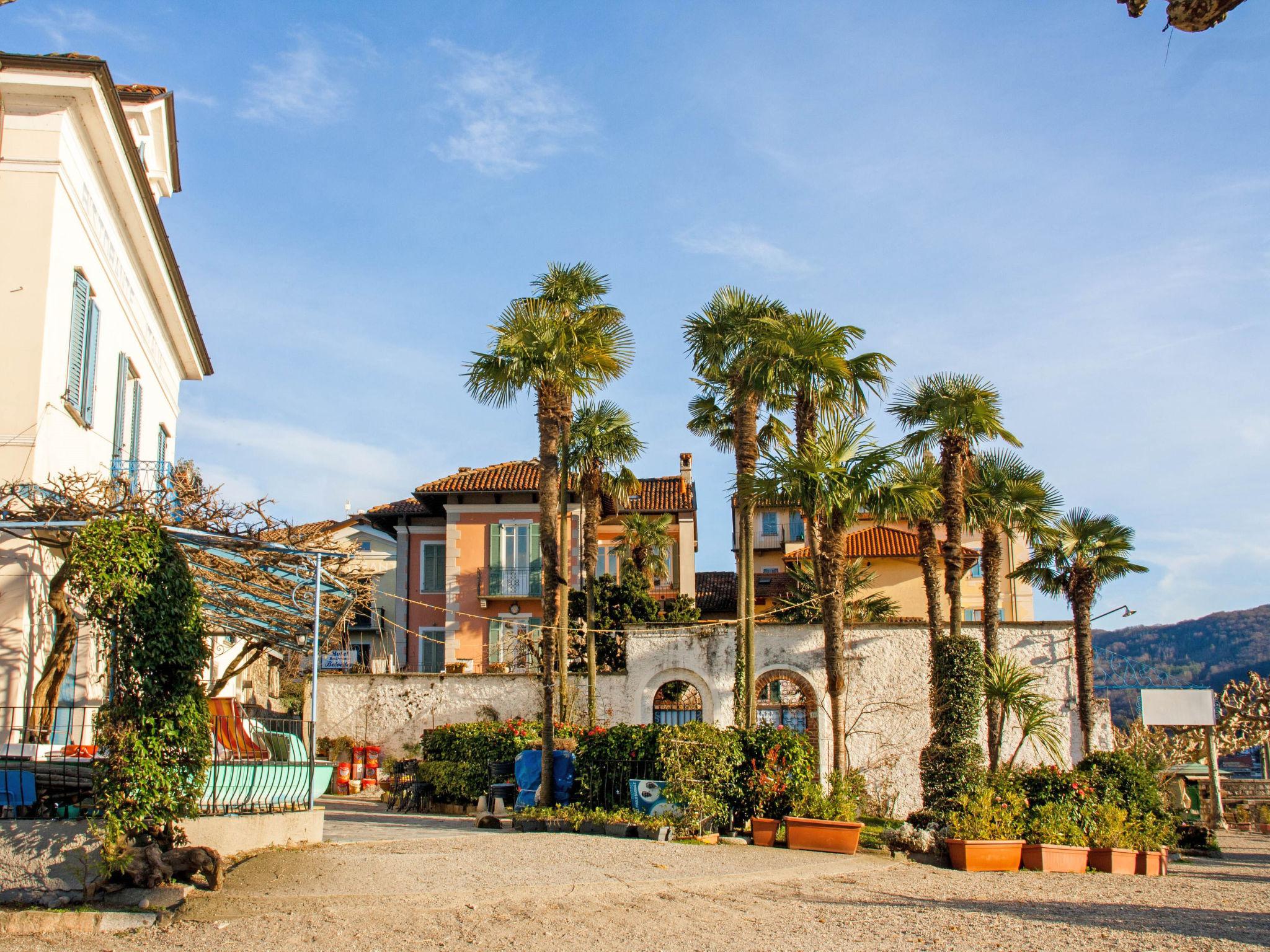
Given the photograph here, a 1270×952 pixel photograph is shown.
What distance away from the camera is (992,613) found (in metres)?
24.7

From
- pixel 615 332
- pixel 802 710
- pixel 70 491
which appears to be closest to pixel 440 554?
pixel 802 710

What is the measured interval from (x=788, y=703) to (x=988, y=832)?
16653 mm

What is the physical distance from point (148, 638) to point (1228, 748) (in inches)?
1338

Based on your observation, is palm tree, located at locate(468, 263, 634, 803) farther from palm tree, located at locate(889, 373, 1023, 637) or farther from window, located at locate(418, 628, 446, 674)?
window, located at locate(418, 628, 446, 674)

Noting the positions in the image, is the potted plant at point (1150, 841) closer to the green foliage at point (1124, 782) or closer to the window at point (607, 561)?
the green foliage at point (1124, 782)

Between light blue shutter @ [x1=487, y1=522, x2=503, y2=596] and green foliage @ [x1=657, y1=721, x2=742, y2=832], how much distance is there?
23435mm

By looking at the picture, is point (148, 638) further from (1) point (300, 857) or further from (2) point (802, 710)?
(2) point (802, 710)

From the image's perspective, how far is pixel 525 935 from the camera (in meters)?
8.42

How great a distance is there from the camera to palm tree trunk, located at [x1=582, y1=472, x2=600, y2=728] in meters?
26.3

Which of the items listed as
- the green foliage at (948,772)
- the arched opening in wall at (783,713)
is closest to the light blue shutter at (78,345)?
the green foliage at (948,772)

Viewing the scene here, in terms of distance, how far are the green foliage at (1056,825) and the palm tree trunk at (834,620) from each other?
4796mm

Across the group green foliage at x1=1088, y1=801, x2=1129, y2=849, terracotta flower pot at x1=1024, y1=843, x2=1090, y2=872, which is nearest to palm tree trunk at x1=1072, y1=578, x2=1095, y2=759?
green foliage at x1=1088, y1=801, x2=1129, y2=849

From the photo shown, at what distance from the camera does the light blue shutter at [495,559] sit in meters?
38.5

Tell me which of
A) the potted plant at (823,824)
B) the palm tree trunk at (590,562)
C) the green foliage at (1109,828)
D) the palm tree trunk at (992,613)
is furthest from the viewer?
the palm tree trunk at (590,562)
